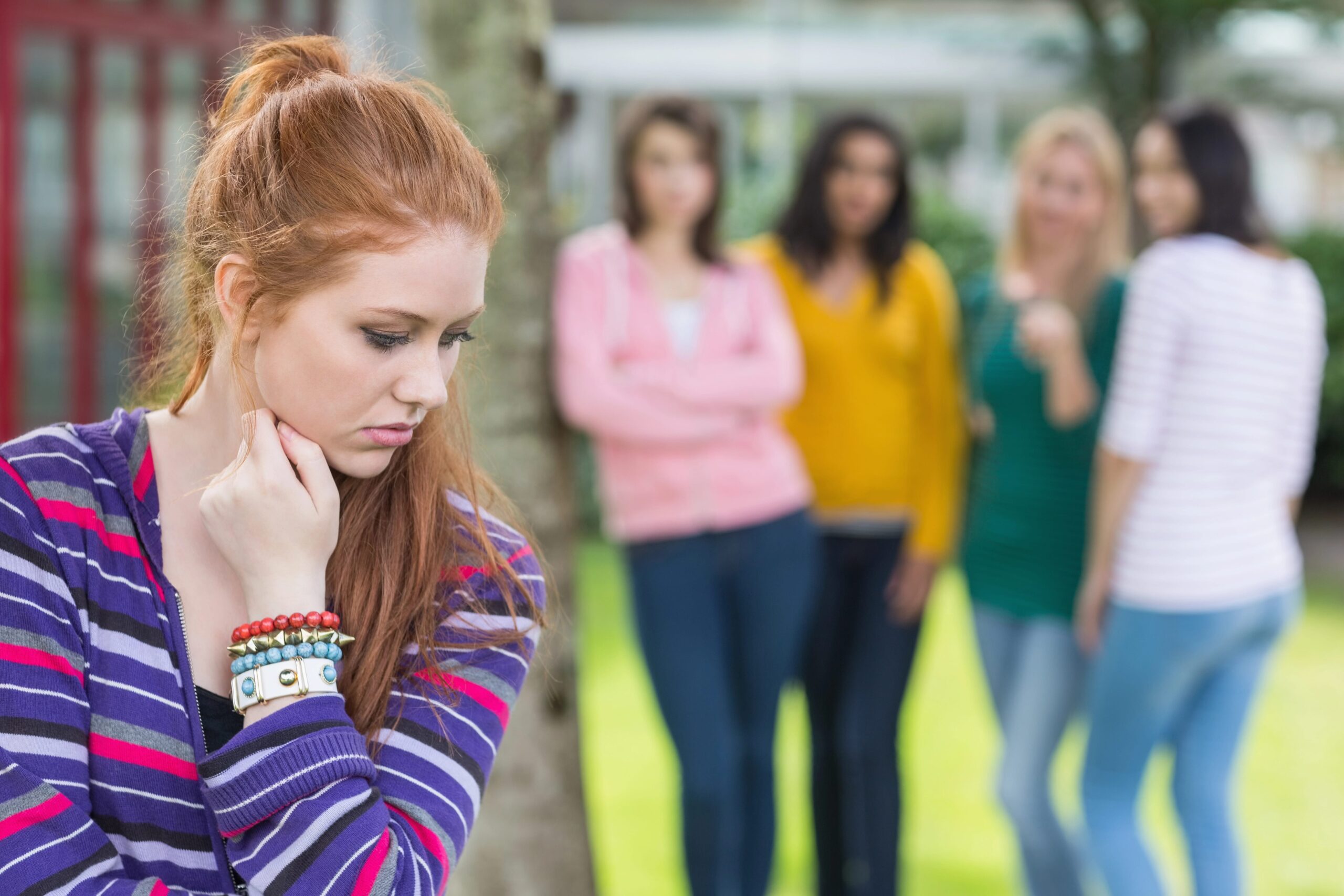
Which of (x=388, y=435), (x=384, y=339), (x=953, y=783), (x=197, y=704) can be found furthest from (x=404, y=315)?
(x=953, y=783)

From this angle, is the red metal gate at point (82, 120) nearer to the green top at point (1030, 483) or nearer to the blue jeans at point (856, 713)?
the blue jeans at point (856, 713)

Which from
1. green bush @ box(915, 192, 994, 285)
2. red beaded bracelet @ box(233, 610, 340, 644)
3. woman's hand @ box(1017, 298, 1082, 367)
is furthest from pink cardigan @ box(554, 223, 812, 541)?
green bush @ box(915, 192, 994, 285)

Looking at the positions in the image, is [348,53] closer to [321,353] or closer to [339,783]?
[321,353]

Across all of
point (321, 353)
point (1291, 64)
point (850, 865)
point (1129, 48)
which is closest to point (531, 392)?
point (850, 865)

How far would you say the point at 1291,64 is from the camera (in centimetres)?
1346

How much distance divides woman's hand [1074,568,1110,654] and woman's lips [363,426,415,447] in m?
A: 2.25

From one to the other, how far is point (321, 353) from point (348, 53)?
40 cm

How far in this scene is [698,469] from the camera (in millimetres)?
3561

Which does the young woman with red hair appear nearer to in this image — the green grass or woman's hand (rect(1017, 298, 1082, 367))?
the green grass

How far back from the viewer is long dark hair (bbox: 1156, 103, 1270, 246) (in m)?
3.22

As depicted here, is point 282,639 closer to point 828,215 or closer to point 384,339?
point 384,339

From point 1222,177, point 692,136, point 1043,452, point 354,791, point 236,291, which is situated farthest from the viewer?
point 692,136

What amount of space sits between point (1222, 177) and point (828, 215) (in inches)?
44.0

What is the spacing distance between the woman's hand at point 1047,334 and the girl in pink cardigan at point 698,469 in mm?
603
